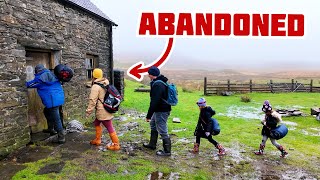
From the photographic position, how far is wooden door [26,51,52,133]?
284 inches

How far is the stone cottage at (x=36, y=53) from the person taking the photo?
5.94m

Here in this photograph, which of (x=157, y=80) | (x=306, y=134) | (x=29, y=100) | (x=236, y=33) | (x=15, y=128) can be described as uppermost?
(x=236, y=33)

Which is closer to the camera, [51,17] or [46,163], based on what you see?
[46,163]

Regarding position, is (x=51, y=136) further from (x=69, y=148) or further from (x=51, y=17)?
(x=51, y=17)

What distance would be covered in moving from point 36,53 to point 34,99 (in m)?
1.23

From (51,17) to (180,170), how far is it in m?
5.39

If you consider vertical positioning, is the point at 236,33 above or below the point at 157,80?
above

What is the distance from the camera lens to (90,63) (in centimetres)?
1094

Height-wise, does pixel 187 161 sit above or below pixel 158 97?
below

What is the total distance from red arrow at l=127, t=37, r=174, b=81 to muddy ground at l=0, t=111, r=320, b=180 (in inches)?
96.3

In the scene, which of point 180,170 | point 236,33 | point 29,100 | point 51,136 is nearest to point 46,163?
point 51,136

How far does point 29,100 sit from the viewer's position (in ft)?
23.6

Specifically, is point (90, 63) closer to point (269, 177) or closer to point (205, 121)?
point (205, 121)

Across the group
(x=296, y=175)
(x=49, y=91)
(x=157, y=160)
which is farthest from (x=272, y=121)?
(x=49, y=91)
